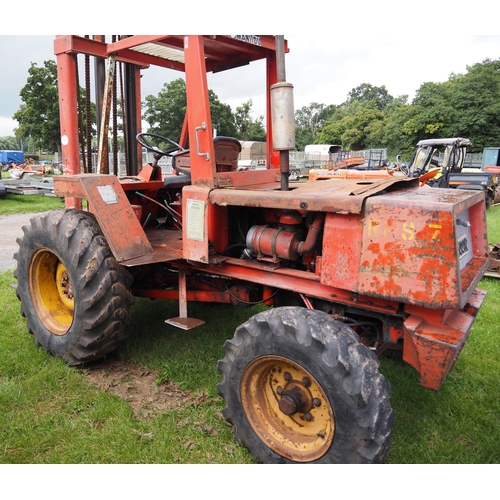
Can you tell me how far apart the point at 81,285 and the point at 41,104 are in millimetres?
31808

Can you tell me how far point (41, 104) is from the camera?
99.6 feet

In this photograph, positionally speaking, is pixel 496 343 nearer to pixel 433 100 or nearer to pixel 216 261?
pixel 216 261

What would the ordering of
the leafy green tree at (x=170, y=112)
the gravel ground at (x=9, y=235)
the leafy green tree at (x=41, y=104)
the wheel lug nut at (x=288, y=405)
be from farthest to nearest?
the leafy green tree at (x=41, y=104) < the gravel ground at (x=9, y=235) < the leafy green tree at (x=170, y=112) < the wheel lug nut at (x=288, y=405)

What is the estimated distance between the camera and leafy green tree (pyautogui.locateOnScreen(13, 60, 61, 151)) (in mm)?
29406

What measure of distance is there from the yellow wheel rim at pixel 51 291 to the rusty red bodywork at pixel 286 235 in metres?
0.56

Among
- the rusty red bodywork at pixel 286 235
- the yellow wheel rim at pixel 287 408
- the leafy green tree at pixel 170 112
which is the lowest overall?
the yellow wheel rim at pixel 287 408

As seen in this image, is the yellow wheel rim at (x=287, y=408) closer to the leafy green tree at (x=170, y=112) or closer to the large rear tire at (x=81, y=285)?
the large rear tire at (x=81, y=285)

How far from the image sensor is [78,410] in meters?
3.08

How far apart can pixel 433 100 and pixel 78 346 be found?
40.2m

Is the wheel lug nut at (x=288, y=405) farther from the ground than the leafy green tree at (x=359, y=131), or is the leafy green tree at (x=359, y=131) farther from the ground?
the leafy green tree at (x=359, y=131)

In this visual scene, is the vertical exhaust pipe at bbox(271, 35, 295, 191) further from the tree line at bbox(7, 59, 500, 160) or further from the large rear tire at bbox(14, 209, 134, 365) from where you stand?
the tree line at bbox(7, 59, 500, 160)

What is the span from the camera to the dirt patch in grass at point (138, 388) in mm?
3191

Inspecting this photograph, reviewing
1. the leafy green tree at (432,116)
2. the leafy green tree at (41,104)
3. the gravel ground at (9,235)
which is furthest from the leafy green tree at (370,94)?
the gravel ground at (9,235)

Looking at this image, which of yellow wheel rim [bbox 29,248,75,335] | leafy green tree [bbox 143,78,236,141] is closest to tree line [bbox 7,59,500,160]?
leafy green tree [bbox 143,78,236,141]
